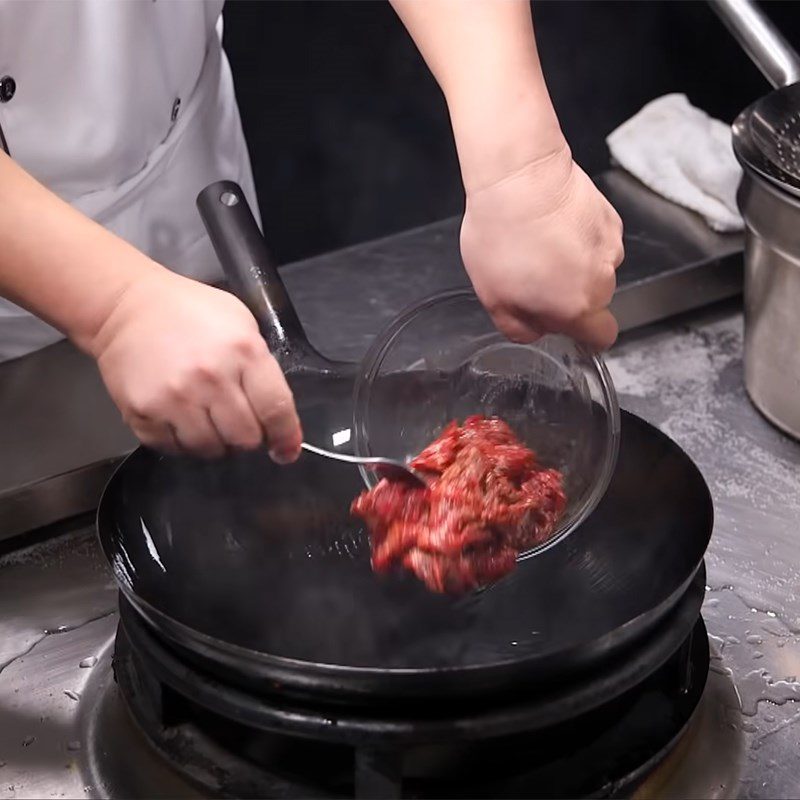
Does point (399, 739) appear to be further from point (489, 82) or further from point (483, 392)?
point (489, 82)

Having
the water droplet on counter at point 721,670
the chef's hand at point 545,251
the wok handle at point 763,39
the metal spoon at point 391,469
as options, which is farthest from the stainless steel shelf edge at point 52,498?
the wok handle at point 763,39

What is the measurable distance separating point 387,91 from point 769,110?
28.1 inches

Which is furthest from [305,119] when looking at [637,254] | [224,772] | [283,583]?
[224,772]

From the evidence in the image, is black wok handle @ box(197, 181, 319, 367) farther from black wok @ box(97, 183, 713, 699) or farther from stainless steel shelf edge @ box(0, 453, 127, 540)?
stainless steel shelf edge @ box(0, 453, 127, 540)

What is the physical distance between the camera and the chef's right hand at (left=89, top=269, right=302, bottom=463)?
843 millimetres

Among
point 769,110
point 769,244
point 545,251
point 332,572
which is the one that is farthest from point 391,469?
point 769,110

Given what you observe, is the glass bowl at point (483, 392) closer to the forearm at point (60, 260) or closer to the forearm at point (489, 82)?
the forearm at point (489, 82)

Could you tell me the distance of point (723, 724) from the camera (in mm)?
997

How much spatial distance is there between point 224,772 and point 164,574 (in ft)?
0.52

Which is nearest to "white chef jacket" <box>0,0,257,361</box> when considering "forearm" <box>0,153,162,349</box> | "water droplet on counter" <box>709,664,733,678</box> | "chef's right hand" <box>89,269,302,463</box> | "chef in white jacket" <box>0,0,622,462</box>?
"chef in white jacket" <box>0,0,622,462</box>

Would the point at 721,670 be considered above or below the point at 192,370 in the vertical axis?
below

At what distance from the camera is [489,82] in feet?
3.22

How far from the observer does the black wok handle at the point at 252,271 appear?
3.70 ft

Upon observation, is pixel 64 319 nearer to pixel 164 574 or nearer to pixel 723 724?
pixel 164 574
